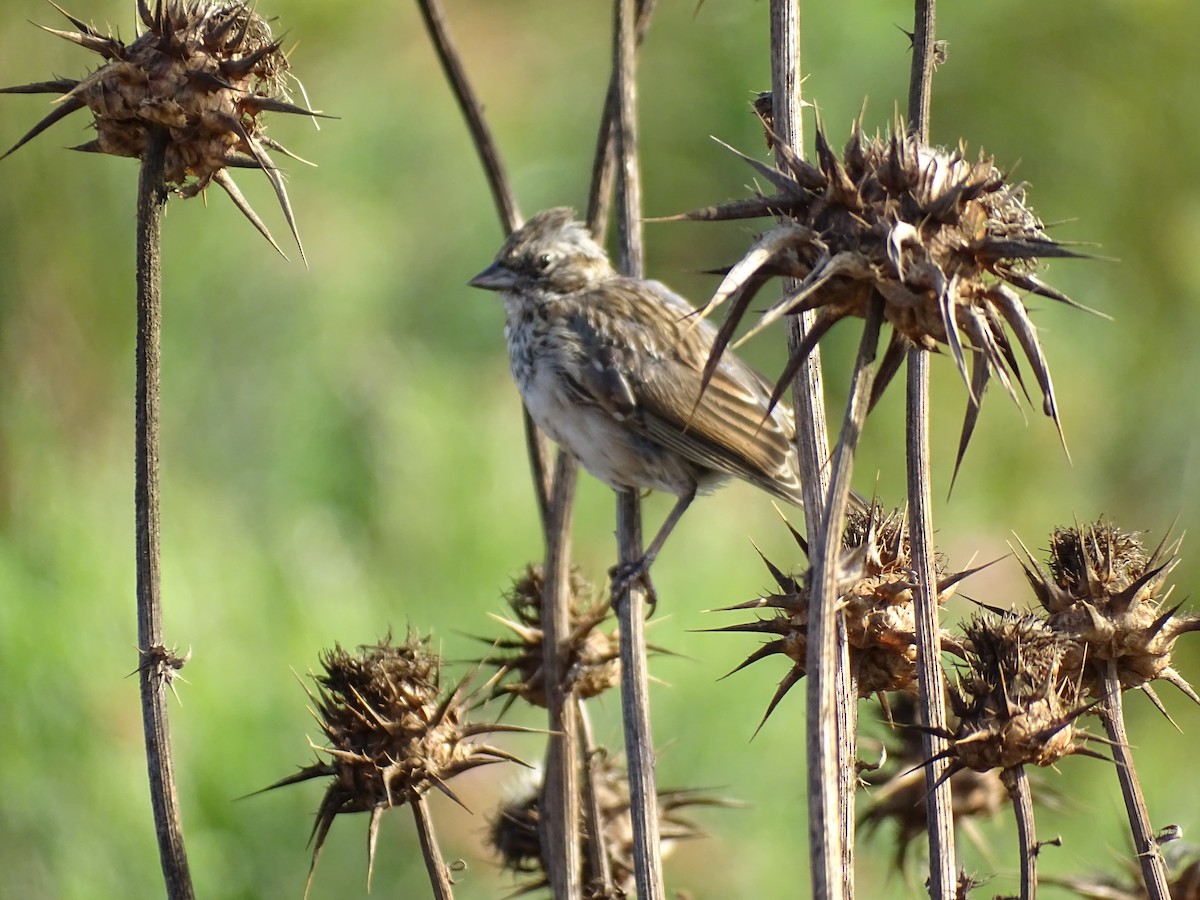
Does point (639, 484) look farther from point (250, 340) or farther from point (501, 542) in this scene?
point (250, 340)

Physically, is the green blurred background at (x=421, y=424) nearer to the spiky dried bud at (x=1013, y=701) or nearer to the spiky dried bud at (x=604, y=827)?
the spiky dried bud at (x=604, y=827)

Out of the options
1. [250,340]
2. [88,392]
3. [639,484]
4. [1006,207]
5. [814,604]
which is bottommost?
[814,604]

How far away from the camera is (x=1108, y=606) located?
8.32 feet

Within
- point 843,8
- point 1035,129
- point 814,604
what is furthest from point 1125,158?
point 814,604

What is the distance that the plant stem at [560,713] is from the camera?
3.06m

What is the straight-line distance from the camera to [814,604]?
1717mm

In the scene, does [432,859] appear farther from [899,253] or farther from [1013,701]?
[899,253]

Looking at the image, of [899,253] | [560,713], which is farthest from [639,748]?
[899,253]

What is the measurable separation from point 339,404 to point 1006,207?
6.57 m

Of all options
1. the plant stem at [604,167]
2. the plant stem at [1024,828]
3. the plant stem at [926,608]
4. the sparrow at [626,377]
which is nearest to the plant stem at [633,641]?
the plant stem at [604,167]

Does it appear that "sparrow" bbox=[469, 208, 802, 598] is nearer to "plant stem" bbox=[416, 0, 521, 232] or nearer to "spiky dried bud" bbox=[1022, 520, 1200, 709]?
"plant stem" bbox=[416, 0, 521, 232]

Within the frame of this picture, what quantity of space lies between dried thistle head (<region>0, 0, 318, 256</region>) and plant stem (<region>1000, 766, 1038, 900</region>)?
160cm

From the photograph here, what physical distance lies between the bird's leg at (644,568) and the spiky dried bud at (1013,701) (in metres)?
0.82

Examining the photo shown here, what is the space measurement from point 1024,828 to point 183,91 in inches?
75.0
